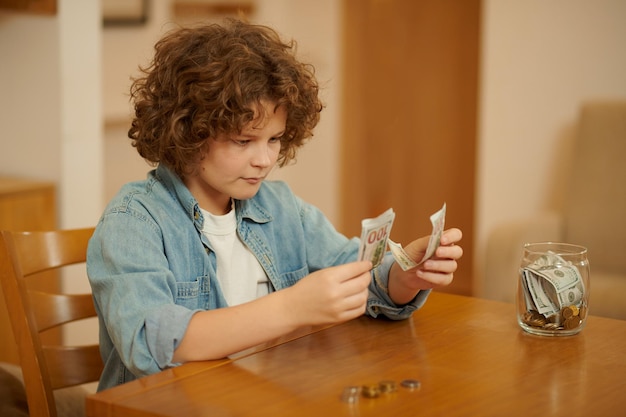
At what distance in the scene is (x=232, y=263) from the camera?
1.71 meters

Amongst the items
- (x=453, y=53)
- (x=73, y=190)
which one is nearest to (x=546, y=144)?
(x=453, y=53)

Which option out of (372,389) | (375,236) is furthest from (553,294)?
(372,389)

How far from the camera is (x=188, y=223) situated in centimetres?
160

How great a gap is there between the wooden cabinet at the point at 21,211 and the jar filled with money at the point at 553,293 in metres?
2.08

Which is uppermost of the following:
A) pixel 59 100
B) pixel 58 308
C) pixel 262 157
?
pixel 59 100

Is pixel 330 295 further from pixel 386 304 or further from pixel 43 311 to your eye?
pixel 43 311

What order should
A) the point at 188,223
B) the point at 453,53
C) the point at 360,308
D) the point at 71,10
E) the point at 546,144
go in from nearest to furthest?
1. the point at 360,308
2. the point at 188,223
3. the point at 71,10
4. the point at 546,144
5. the point at 453,53

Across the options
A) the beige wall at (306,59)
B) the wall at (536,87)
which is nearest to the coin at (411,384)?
the wall at (536,87)

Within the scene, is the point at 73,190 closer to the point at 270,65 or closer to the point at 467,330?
the point at 270,65

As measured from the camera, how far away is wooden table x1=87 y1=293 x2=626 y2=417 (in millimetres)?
1101

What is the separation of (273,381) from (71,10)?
2.37 m

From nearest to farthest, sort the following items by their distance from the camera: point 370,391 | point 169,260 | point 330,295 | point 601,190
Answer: point 370,391
point 330,295
point 169,260
point 601,190

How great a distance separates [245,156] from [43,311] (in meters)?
0.56

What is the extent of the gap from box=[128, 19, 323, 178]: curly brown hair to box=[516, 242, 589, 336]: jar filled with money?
1.85ft
